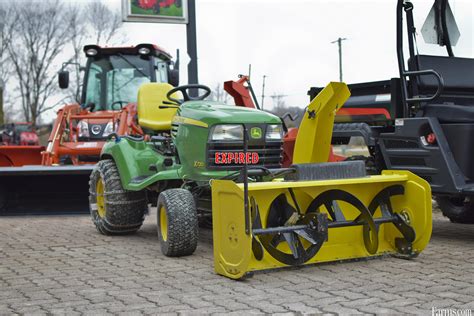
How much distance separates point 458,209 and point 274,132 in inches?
106

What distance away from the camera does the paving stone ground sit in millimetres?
4094

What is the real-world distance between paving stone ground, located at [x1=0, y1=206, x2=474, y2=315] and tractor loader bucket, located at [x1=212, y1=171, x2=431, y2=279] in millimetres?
129

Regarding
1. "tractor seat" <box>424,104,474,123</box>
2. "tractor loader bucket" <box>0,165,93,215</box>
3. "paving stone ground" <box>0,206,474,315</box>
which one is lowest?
"paving stone ground" <box>0,206,474,315</box>

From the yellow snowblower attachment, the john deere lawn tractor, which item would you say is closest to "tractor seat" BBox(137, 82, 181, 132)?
the john deere lawn tractor

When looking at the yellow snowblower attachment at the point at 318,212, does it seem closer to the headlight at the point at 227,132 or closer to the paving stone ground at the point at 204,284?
the paving stone ground at the point at 204,284

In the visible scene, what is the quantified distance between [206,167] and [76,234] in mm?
2295

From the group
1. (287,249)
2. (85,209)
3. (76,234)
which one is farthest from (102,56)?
(287,249)

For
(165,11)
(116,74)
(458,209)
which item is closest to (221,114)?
(458,209)

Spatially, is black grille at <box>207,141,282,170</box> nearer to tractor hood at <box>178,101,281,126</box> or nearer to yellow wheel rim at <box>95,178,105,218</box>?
tractor hood at <box>178,101,281,126</box>

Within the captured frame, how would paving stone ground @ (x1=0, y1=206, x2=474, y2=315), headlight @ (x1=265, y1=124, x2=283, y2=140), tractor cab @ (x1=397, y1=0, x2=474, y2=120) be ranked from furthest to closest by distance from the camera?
1. tractor cab @ (x1=397, y1=0, x2=474, y2=120)
2. headlight @ (x1=265, y1=124, x2=283, y2=140)
3. paving stone ground @ (x1=0, y1=206, x2=474, y2=315)

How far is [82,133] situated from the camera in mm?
11539

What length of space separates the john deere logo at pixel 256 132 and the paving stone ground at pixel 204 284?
3.74 ft

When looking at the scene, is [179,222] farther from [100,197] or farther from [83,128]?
[83,128]

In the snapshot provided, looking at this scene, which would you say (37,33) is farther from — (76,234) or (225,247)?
(225,247)
